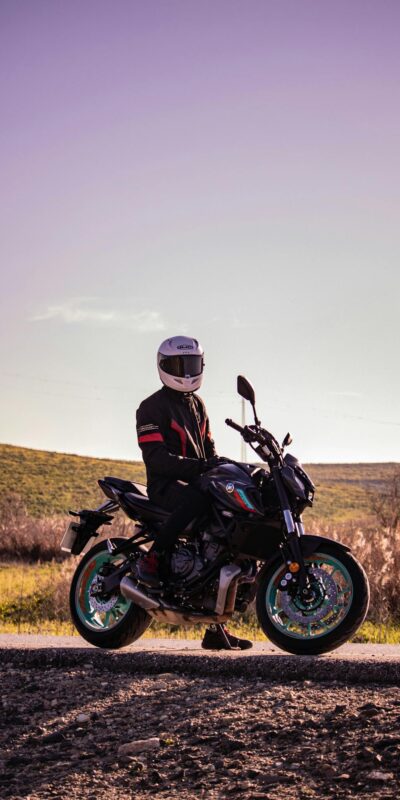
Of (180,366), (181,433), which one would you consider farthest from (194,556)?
(180,366)

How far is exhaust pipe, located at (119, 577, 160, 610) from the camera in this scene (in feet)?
26.4

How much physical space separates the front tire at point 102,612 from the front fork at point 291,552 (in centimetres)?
172

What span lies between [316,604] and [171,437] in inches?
77.5

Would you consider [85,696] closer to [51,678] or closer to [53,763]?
[51,678]

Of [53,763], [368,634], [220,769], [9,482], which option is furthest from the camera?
[9,482]

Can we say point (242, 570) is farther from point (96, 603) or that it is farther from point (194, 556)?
point (96, 603)

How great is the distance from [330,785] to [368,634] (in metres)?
7.83

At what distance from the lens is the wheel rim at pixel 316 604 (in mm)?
7285

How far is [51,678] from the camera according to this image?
25.3 feet

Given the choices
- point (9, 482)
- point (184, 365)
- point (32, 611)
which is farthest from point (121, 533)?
point (9, 482)

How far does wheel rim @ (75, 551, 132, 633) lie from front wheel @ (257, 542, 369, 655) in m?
1.59

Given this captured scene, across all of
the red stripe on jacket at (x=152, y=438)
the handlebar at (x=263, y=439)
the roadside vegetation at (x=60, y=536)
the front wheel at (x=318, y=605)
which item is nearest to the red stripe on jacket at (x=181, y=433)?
the red stripe on jacket at (x=152, y=438)

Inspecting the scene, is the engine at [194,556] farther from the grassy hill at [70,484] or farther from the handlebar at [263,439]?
the grassy hill at [70,484]

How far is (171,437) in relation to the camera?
8531 millimetres
